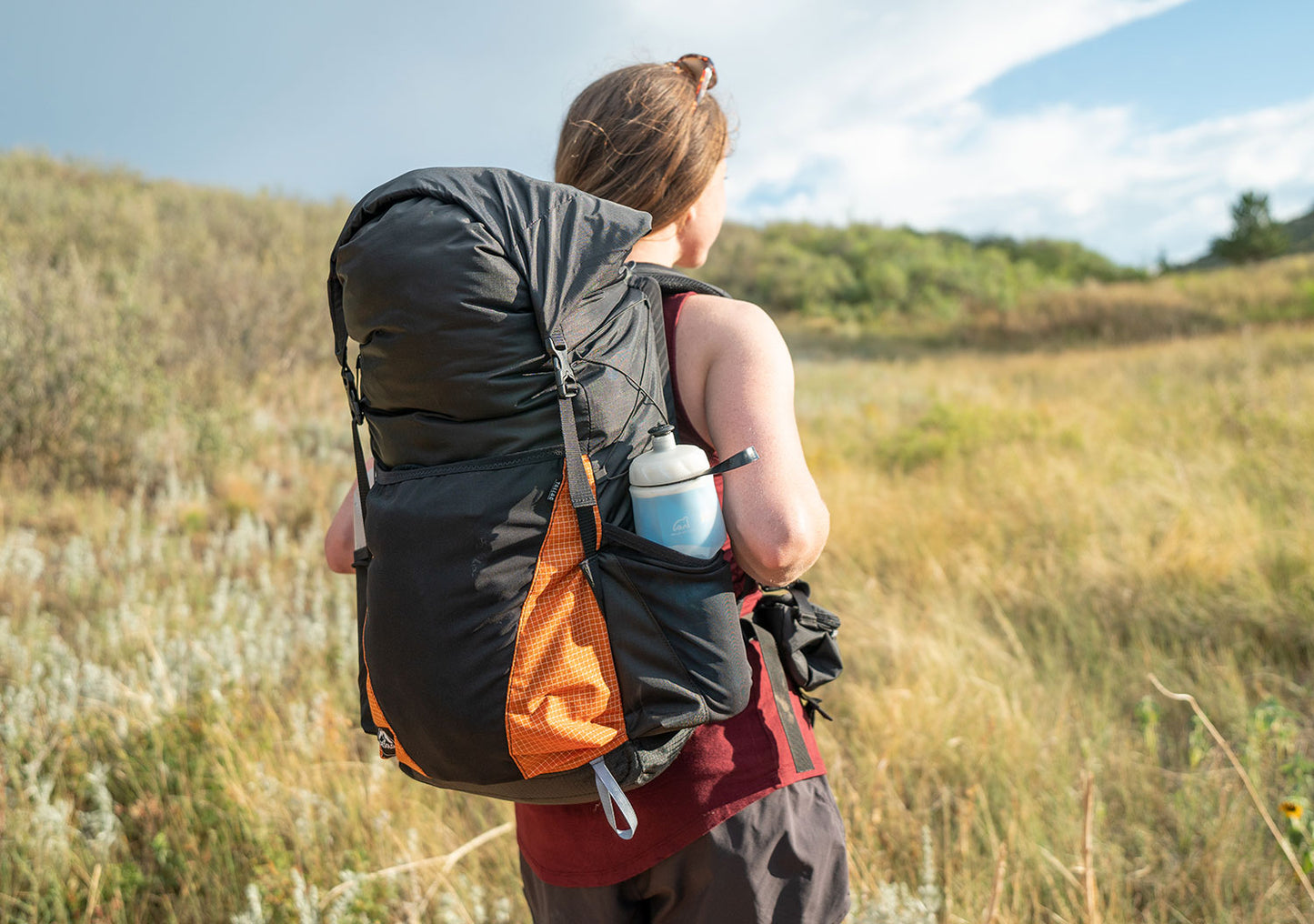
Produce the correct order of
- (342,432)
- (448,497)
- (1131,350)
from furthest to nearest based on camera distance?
(1131,350)
(342,432)
(448,497)

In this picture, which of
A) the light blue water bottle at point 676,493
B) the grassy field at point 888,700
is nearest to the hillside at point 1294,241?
the grassy field at point 888,700

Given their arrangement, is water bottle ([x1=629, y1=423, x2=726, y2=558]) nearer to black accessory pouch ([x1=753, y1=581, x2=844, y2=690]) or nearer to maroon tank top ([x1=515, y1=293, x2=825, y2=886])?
maroon tank top ([x1=515, y1=293, x2=825, y2=886])

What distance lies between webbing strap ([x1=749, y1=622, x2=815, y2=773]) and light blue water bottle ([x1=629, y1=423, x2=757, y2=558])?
1.08 ft

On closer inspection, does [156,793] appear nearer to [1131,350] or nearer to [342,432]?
[342,432]

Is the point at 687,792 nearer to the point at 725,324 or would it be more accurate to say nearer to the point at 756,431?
the point at 756,431

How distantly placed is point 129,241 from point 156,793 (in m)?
10.4

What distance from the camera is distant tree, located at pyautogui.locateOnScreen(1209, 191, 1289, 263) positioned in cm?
2786

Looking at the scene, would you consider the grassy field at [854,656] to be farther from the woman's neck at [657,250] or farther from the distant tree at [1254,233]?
the distant tree at [1254,233]

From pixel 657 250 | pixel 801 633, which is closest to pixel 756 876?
pixel 801 633

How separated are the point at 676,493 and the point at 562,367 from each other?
0.77ft

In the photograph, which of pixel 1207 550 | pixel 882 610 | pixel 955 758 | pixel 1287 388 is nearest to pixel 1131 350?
pixel 1287 388

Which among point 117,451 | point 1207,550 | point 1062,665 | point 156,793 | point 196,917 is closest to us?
point 196,917

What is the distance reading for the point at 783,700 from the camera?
1340 millimetres

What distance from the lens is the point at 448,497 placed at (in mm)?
1063
